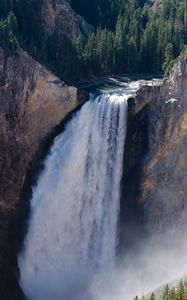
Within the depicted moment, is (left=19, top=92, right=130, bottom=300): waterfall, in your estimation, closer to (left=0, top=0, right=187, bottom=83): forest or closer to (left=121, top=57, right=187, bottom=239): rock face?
(left=121, top=57, right=187, bottom=239): rock face

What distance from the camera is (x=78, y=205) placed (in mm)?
42469

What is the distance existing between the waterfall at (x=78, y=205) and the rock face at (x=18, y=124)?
1.13 m

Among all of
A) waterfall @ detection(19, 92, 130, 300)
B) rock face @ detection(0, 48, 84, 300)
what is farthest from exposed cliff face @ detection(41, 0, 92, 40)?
waterfall @ detection(19, 92, 130, 300)

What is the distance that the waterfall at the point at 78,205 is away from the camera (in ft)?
135

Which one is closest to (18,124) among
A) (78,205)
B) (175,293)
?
(78,205)

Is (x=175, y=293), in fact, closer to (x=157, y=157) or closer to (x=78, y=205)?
(x=157, y=157)

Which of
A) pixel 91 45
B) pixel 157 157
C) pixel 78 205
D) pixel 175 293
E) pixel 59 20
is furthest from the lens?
pixel 59 20

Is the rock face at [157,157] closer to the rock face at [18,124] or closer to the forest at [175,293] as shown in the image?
the rock face at [18,124]

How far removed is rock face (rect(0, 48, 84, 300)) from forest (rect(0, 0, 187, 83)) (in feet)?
7.50

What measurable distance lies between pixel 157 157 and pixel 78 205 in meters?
7.31

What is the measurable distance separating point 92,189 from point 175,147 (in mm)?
7244

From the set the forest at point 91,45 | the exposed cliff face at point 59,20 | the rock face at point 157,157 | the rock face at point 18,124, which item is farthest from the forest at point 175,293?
the exposed cliff face at point 59,20

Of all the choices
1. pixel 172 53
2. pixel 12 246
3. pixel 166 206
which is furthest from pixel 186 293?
pixel 172 53

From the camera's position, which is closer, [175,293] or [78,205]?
[175,293]
